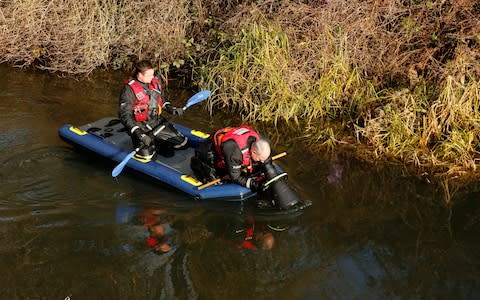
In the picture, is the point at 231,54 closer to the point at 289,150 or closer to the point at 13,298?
the point at 289,150

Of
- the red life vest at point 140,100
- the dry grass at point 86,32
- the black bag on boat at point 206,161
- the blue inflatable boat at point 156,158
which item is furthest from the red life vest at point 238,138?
the dry grass at point 86,32

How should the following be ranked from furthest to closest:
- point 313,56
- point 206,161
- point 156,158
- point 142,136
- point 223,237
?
point 313,56 < point 156,158 < point 142,136 < point 206,161 < point 223,237

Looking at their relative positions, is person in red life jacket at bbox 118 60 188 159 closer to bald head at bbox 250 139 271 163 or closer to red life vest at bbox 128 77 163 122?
red life vest at bbox 128 77 163 122

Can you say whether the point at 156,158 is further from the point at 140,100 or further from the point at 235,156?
the point at 235,156

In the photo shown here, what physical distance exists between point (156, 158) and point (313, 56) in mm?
2745

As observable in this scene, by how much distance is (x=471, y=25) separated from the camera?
25.4ft

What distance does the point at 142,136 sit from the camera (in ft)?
20.3

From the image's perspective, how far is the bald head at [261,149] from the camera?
17.6ft

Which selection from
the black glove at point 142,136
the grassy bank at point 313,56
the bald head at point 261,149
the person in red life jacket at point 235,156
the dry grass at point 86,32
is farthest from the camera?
the dry grass at point 86,32

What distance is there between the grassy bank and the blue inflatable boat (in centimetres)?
164

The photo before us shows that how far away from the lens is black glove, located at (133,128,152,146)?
618cm

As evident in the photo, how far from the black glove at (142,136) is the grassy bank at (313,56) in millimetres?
2070

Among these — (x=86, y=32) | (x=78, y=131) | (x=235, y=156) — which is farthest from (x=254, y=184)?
(x=86, y=32)

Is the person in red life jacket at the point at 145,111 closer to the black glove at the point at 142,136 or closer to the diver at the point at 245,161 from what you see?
the black glove at the point at 142,136
